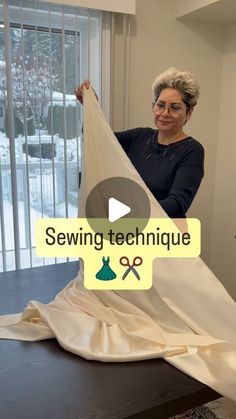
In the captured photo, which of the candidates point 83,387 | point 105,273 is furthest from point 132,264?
point 83,387

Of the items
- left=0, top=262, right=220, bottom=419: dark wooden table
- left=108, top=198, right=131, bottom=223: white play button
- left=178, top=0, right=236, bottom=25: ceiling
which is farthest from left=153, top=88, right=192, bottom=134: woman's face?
left=0, top=262, right=220, bottom=419: dark wooden table

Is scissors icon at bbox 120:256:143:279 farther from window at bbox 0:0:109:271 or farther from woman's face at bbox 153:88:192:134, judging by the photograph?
window at bbox 0:0:109:271

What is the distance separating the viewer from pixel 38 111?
1937 millimetres

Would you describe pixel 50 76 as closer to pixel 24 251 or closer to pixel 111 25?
pixel 111 25

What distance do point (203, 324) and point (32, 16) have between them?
1768 millimetres

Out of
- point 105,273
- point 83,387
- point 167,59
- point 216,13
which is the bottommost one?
point 83,387

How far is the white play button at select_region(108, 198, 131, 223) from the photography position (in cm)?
122

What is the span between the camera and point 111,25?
6.67 feet

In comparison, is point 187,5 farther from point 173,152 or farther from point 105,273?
point 105,273

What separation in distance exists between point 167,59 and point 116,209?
1.43 meters

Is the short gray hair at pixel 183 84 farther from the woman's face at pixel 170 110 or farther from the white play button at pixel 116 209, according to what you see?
the white play button at pixel 116 209

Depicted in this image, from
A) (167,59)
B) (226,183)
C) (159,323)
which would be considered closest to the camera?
(159,323)

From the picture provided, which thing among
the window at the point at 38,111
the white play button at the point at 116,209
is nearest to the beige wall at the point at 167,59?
the window at the point at 38,111

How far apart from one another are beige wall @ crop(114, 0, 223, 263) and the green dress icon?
125 cm
